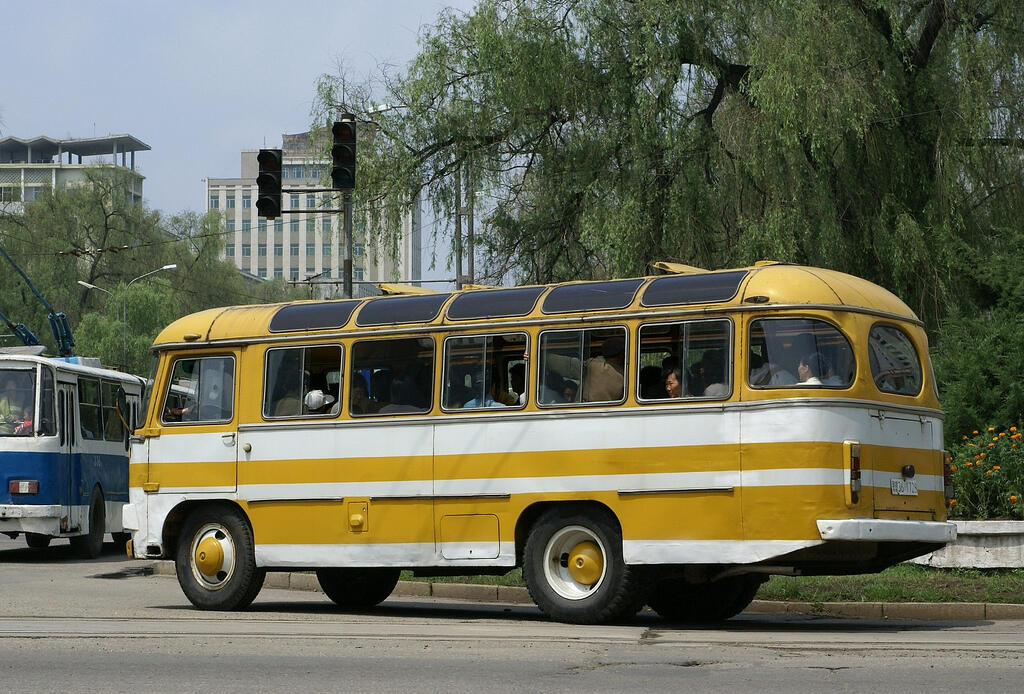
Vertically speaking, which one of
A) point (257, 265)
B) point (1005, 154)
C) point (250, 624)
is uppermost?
point (257, 265)

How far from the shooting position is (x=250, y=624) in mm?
12711

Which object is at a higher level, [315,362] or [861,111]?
[861,111]

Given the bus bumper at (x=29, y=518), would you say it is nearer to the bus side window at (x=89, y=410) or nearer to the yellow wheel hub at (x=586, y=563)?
the bus side window at (x=89, y=410)

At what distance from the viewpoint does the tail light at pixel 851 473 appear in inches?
463

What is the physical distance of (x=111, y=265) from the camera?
72188mm

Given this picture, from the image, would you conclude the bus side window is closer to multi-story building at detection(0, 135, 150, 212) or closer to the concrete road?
the concrete road

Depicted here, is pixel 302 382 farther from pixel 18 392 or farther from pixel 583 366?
pixel 18 392

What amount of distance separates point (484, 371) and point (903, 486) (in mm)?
3722

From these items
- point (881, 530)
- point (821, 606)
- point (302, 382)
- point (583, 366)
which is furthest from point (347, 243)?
point (881, 530)

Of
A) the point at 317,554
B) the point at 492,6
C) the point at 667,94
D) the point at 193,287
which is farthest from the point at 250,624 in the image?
the point at 193,287

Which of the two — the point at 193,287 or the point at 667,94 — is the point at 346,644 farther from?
the point at 193,287

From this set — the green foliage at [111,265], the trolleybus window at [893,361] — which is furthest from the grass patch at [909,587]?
the green foliage at [111,265]

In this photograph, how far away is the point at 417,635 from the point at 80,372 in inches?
537

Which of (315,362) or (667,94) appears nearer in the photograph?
(315,362)
